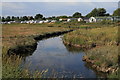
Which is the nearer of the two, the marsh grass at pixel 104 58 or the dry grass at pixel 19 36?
the marsh grass at pixel 104 58

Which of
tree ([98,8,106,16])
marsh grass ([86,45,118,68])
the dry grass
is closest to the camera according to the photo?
marsh grass ([86,45,118,68])

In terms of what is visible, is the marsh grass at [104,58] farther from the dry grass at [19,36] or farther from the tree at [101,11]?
the tree at [101,11]

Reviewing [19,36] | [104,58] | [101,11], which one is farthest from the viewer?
[101,11]

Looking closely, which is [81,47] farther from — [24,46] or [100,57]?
[100,57]

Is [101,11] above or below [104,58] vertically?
above

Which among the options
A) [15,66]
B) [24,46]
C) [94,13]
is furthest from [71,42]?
[94,13]

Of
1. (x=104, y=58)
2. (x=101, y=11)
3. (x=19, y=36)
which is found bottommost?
(x=104, y=58)

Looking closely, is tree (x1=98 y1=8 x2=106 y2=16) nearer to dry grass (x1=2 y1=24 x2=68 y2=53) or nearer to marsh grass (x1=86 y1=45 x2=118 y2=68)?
dry grass (x1=2 y1=24 x2=68 y2=53)

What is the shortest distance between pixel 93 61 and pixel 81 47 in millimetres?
9508

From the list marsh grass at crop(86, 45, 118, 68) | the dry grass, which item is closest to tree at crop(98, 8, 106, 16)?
the dry grass

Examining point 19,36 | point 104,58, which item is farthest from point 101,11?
point 104,58

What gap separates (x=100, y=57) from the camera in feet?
57.9

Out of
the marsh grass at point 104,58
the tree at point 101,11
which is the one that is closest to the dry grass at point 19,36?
the marsh grass at point 104,58

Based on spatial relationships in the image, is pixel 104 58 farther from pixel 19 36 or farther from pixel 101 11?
pixel 101 11
